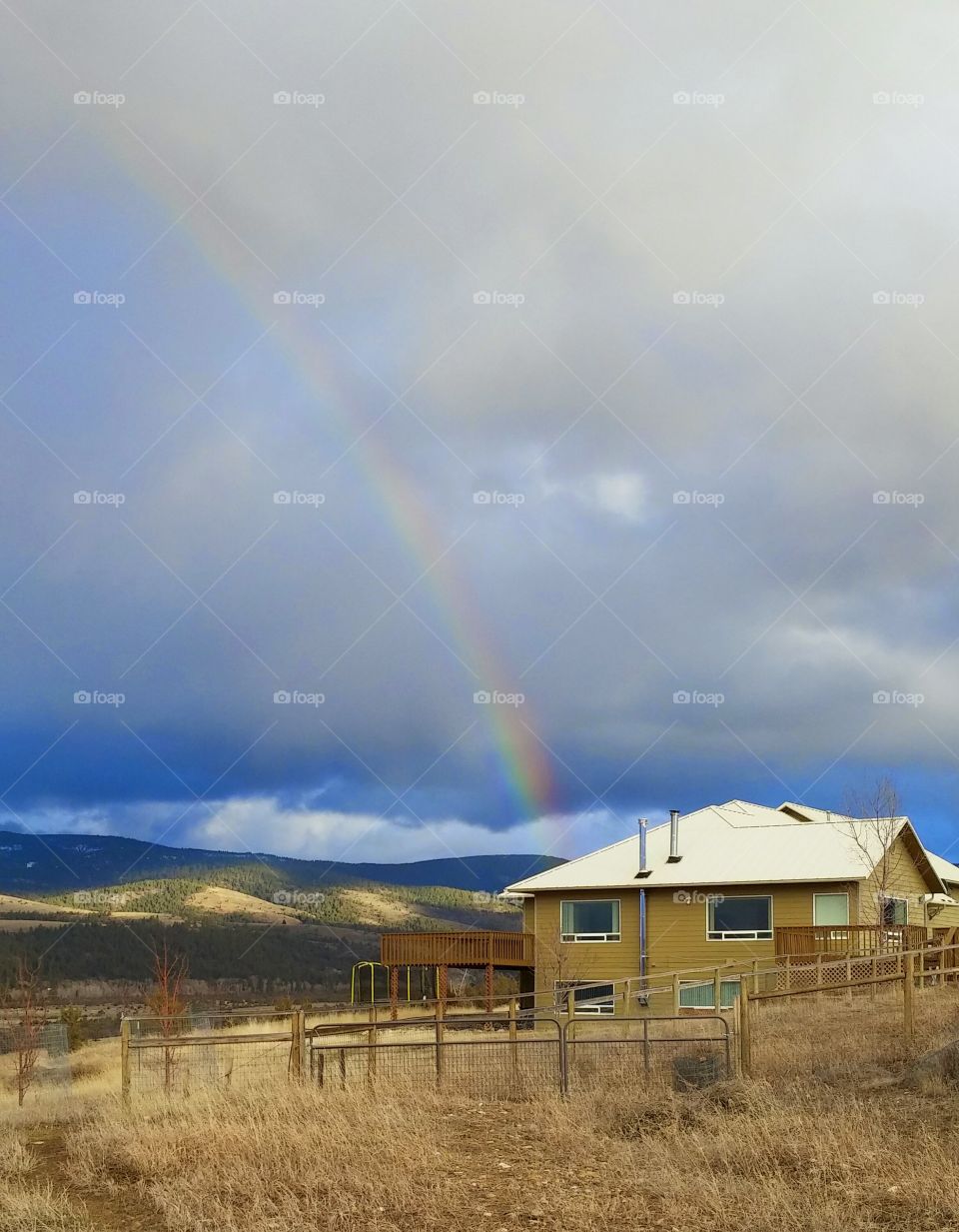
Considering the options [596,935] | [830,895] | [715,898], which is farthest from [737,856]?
[596,935]

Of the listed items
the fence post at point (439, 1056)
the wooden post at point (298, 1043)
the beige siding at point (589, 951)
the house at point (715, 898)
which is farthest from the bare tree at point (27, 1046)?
the fence post at point (439, 1056)

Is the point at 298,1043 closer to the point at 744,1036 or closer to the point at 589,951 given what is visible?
the point at 744,1036

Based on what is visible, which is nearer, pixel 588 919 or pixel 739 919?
pixel 739 919

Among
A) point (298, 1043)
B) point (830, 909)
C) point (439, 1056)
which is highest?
point (830, 909)

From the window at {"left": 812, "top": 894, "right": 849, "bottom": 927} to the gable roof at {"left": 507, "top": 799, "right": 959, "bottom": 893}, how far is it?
876mm

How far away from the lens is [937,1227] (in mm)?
8719

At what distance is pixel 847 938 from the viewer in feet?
112

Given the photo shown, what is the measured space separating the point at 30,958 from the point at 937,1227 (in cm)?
10544


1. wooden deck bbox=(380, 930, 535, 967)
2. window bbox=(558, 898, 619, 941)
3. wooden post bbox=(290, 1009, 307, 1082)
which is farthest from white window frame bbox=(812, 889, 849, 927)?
wooden post bbox=(290, 1009, 307, 1082)

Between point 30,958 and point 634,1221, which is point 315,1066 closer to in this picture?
point 634,1221

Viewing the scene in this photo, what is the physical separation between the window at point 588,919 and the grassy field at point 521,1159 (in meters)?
24.4

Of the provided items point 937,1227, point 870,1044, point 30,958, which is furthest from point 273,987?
point 937,1227

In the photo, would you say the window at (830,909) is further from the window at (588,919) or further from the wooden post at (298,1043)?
the wooden post at (298,1043)

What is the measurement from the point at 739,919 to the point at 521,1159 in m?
27.4
